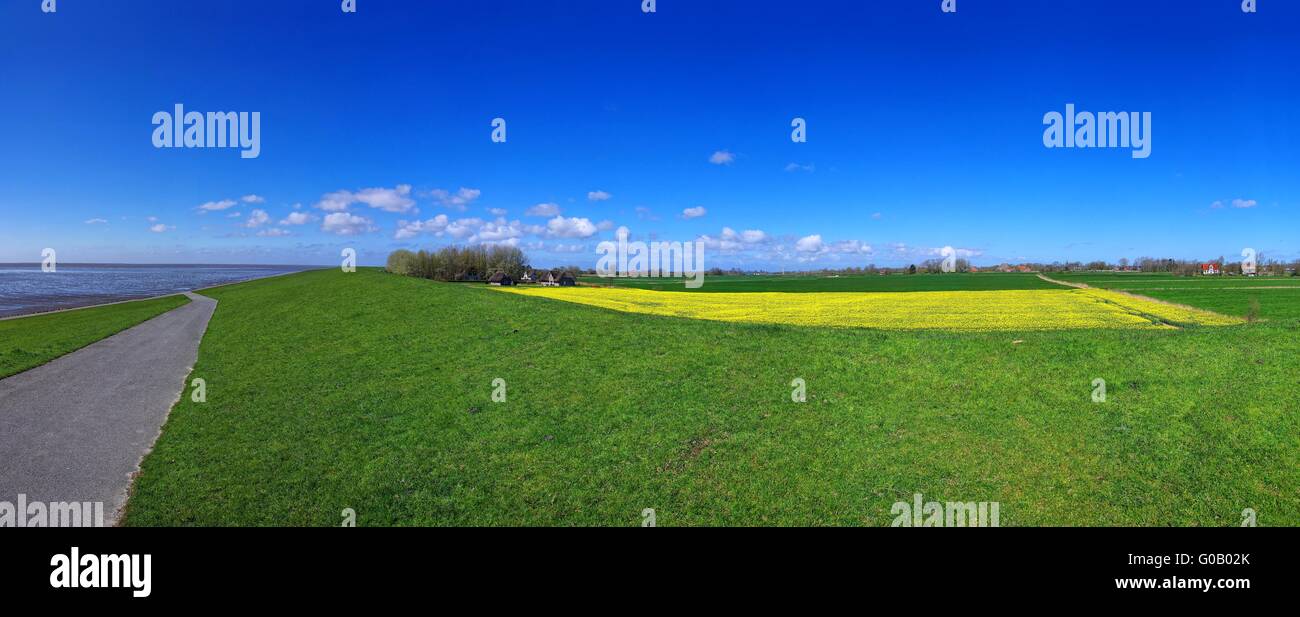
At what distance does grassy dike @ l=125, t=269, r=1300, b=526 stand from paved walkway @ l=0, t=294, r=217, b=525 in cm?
61

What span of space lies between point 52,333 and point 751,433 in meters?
31.7

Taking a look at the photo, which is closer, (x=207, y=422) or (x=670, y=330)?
(x=207, y=422)

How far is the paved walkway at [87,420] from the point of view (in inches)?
309

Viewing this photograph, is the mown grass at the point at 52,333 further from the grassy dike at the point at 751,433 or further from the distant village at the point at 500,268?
the distant village at the point at 500,268

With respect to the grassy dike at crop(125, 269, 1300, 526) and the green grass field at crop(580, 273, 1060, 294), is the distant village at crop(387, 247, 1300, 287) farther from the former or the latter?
the grassy dike at crop(125, 269, 1300, 526)

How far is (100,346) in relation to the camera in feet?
67.4

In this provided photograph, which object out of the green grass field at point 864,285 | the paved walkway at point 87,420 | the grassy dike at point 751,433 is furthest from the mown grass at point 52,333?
the green grass field at point 864,285

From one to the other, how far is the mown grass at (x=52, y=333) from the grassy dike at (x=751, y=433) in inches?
322

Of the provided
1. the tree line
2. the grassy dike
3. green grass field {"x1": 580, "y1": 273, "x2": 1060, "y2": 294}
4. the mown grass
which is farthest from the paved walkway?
the tree line

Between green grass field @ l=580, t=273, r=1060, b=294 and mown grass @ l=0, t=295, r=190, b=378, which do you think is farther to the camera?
green grass field @ l=580, t=273, r=1060, b=294

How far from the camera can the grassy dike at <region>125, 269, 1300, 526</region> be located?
6.91 metres

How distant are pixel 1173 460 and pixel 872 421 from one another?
3931 mm

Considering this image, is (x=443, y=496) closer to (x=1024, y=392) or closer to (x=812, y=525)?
(x=812, y=525)
